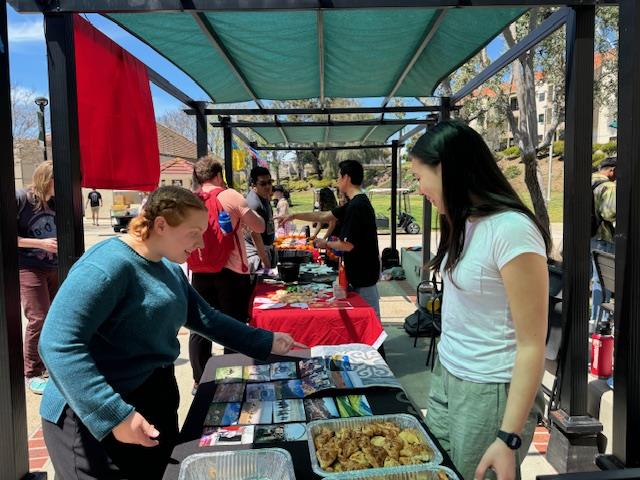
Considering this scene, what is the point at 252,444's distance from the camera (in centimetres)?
148

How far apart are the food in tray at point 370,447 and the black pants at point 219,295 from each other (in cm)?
261

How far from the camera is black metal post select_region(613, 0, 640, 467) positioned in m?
2.25

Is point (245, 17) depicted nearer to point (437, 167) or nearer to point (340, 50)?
point (340, 50)

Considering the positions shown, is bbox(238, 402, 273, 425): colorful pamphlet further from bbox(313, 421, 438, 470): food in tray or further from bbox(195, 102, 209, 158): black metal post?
bbox(195, 102, 209, 158): black metal post

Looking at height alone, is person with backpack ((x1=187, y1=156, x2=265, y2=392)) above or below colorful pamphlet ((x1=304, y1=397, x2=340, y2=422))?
above

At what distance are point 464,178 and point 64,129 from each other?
198cm

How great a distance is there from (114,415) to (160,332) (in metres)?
0.34

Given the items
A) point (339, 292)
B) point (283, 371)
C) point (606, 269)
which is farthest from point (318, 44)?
point (606, 269)

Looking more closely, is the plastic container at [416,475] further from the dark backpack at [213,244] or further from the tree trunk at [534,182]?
the tree trunk at [534,182]

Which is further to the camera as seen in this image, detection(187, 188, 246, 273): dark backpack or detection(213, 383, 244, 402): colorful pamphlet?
detection(187, 188, 246, 273): dark backpack

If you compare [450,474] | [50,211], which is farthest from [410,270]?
A: [450,474]

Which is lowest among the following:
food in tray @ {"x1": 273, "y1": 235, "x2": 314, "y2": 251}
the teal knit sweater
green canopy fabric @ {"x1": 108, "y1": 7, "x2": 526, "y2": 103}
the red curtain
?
food in tray @ {"x1": 273, "y1": 235, "x2": 314, "y2": 251}

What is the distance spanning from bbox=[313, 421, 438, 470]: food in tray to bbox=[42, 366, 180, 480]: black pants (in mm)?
606

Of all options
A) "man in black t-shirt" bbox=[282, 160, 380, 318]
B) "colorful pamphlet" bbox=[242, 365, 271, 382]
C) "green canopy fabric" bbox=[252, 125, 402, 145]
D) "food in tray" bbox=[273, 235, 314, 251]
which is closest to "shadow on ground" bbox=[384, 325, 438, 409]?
"man in black t-shirt" bbox=[282, 160, 380, 318]
